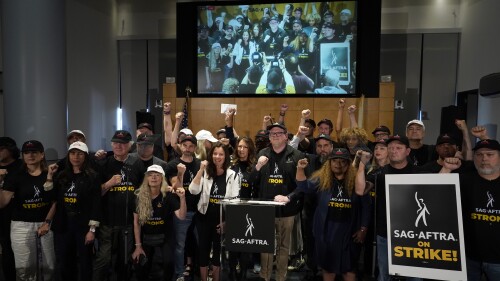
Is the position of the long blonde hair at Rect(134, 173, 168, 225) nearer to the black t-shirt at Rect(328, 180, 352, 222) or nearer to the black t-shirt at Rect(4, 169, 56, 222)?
the black t-shirt at Rect(4, 169, 56, 222)

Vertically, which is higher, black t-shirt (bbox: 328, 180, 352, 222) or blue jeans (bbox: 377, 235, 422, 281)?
black t-shirt (bbox: 328, 180, 352, 222)

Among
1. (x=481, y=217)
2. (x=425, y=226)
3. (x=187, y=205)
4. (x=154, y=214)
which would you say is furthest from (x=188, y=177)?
(x=481, y=217)

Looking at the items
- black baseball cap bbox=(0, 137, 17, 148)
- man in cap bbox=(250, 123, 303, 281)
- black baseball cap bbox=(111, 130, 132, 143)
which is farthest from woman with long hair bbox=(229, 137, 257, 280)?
black baseball cap bbox=(0, 137, 17, 148)

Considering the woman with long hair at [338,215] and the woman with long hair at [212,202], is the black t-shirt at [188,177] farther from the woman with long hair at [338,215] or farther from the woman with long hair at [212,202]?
the woman with long hair at [338,215]

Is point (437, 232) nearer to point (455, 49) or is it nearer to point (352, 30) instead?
point (352, 30)

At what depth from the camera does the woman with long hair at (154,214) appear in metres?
4.17

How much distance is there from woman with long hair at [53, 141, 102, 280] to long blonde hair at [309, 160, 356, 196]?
2334mm

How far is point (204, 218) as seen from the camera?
170 inches

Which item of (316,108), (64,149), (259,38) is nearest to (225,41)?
(259,38)

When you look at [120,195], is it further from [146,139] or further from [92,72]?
[92,72]

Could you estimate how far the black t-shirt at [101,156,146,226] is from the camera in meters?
4.30

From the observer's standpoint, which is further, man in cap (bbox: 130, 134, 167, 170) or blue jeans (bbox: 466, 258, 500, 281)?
man in cap (bbox: 130, 134, 167, 170)

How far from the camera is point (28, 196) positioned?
13.5 feet

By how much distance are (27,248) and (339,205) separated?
10.9 ft
